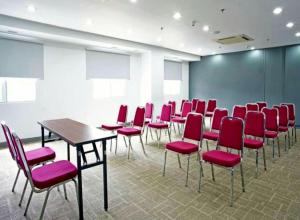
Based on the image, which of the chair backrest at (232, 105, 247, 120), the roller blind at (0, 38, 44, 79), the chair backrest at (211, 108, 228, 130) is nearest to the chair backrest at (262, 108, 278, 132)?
the chair backrest at (232, 105, 247, 120)

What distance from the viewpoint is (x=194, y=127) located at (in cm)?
324

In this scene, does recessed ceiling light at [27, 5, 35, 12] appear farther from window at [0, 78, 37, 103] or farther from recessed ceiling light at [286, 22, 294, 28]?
recessed ceiling light at [286, 22, 294, 28]

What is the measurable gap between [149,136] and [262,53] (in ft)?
19.1

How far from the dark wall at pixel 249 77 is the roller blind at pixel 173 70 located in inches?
36.1

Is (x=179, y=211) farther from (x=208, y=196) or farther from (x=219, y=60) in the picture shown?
(x=219, y=60)

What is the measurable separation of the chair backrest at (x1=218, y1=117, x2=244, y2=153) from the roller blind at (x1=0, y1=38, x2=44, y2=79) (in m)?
4.88

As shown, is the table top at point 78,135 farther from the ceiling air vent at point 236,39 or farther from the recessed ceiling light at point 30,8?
the ceiling air vent at point 236,39

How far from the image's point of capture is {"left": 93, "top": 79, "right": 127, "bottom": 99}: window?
6.76m

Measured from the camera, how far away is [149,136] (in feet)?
19.8

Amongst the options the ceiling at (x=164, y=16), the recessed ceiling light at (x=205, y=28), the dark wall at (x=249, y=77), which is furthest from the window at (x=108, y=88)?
the dark wall at (x=249, y=77)

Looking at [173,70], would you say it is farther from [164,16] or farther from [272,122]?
[272,122]

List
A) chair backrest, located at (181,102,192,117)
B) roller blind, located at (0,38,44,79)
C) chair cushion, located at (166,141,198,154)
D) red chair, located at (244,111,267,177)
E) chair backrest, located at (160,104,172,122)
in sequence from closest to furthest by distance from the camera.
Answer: chair cushion, located at (166,141,198,154), red chair, located at (244,111,267,177), roller blind, located at (0,38,44,79), chair backrest, located at (160,104,172,122), chair backrest, located at (181,102,192,117)

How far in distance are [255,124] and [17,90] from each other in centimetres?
563

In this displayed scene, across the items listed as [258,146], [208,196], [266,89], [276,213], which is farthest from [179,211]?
[266,89]
